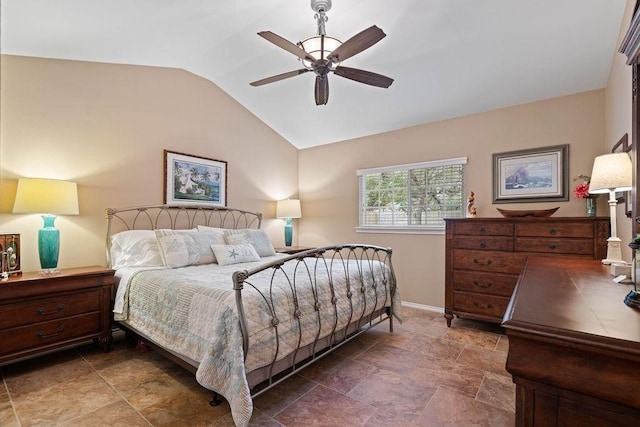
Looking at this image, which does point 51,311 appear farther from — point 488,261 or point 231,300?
point 488,261

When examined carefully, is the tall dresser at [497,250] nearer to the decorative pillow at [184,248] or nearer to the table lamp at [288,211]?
the table lamp at [288,211]

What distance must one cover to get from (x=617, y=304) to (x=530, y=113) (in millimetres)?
3168

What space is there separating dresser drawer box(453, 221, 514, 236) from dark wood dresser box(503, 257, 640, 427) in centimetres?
242

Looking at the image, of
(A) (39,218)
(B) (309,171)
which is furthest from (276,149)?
(A) (39,218)

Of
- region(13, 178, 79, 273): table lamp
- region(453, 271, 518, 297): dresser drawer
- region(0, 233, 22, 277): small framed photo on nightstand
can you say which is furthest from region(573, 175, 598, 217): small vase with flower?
region(0, 233, 22, 277): small framed photo on nightstand

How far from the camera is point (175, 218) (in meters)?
3.83

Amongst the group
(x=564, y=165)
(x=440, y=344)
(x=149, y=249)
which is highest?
(x=564, y=165)

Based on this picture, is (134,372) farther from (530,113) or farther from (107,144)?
(530,113)

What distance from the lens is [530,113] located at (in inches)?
134

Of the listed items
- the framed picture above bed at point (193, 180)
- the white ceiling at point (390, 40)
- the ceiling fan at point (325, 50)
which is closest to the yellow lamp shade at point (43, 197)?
the framed picture above bed at point (193, 180)

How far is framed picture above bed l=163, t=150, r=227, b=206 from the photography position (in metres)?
3.73

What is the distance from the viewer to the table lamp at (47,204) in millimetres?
2508

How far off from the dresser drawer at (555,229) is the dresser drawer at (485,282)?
0.46 metres

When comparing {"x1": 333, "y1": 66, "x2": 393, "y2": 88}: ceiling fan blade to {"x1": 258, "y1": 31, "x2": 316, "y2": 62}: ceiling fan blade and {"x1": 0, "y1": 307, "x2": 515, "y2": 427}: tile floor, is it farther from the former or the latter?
{"x1": 0, "y1": 307, "x2": 515, "y2": 427}: tile floor
